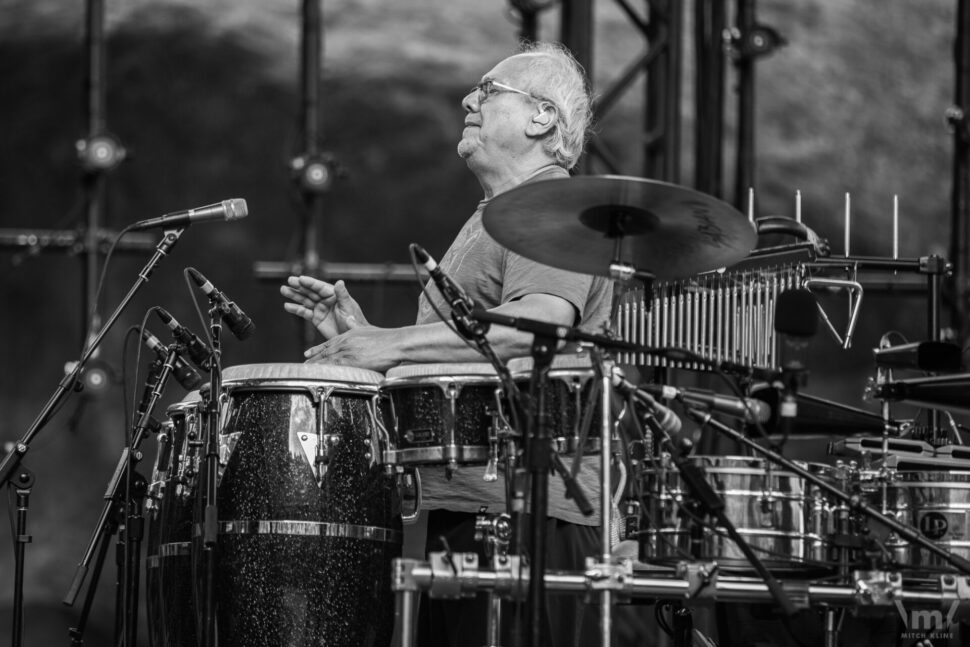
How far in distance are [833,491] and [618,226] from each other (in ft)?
2.47

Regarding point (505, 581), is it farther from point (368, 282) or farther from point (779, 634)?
point (368, 282)

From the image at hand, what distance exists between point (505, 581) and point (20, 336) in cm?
614

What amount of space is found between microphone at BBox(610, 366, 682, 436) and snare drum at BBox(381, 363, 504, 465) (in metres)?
0.35

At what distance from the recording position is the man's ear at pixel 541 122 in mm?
4004

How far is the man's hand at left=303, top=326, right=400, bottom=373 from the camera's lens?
12.1 feet

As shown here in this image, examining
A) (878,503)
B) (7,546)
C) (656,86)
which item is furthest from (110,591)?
(878,503)

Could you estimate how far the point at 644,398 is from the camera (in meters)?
3.06

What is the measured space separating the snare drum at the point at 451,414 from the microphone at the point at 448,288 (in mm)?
330

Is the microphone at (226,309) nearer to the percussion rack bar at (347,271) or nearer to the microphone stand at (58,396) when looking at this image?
the microphone stand at (58,396)

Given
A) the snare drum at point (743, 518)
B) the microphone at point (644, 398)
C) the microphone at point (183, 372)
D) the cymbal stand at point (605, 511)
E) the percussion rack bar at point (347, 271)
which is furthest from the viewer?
the percussion rack bar at point (347, 271)

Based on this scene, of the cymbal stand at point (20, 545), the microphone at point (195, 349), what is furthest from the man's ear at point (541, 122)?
the cymbal stand at point (20, 545)

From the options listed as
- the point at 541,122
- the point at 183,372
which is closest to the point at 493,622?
the point at 183,372

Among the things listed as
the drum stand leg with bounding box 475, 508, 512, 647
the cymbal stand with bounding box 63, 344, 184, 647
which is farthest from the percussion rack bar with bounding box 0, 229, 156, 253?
the drum stand leg with bounding box 475, 508, 512, 647

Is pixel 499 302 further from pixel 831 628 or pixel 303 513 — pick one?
pixel 831 628
